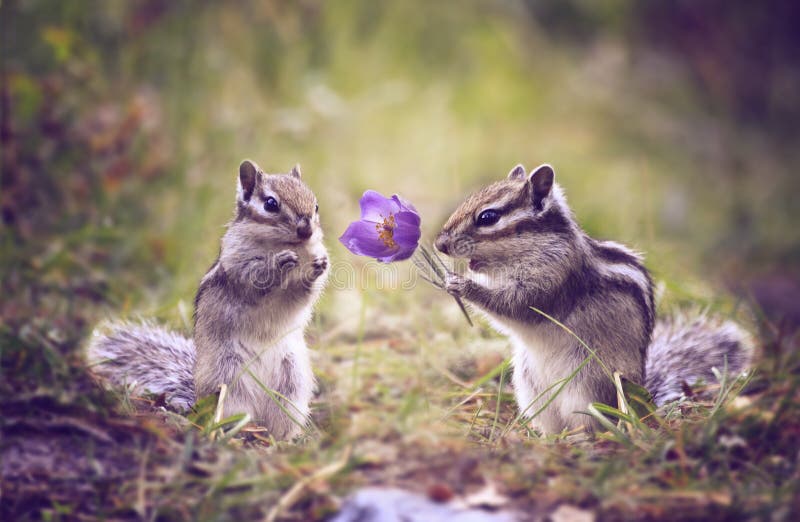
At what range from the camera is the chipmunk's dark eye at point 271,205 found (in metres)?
3.12

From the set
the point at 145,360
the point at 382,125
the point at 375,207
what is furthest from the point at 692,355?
the point at 382,125

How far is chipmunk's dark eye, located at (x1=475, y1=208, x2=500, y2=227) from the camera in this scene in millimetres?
3197

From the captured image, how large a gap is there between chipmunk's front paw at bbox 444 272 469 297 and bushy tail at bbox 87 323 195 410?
1.30 metres

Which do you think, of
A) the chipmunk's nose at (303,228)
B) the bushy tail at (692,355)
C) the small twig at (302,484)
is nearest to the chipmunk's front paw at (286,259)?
the chipmunk's nose at (303,228)

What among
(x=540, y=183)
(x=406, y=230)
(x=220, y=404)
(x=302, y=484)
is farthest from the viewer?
(x=540, y=183)

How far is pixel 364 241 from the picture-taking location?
2854mm

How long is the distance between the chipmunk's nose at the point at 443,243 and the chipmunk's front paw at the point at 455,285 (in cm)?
13

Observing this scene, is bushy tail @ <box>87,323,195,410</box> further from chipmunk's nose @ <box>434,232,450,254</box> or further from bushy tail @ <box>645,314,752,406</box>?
bushy tail @ <box>645,314,752,406</box>

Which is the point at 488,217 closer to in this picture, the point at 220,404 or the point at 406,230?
the point at 406,230

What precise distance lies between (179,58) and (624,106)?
638 cm

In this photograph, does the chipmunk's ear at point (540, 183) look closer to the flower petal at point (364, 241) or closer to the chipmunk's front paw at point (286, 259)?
the flower petal at point (364, 241)

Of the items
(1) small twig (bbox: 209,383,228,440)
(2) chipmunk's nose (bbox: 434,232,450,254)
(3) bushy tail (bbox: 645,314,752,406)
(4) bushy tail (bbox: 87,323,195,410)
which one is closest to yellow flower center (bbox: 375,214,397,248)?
(2) chipmunk's nose (bbox: 434,232,450,254)

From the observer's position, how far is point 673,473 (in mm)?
2473

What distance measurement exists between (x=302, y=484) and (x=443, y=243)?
1280 mm
